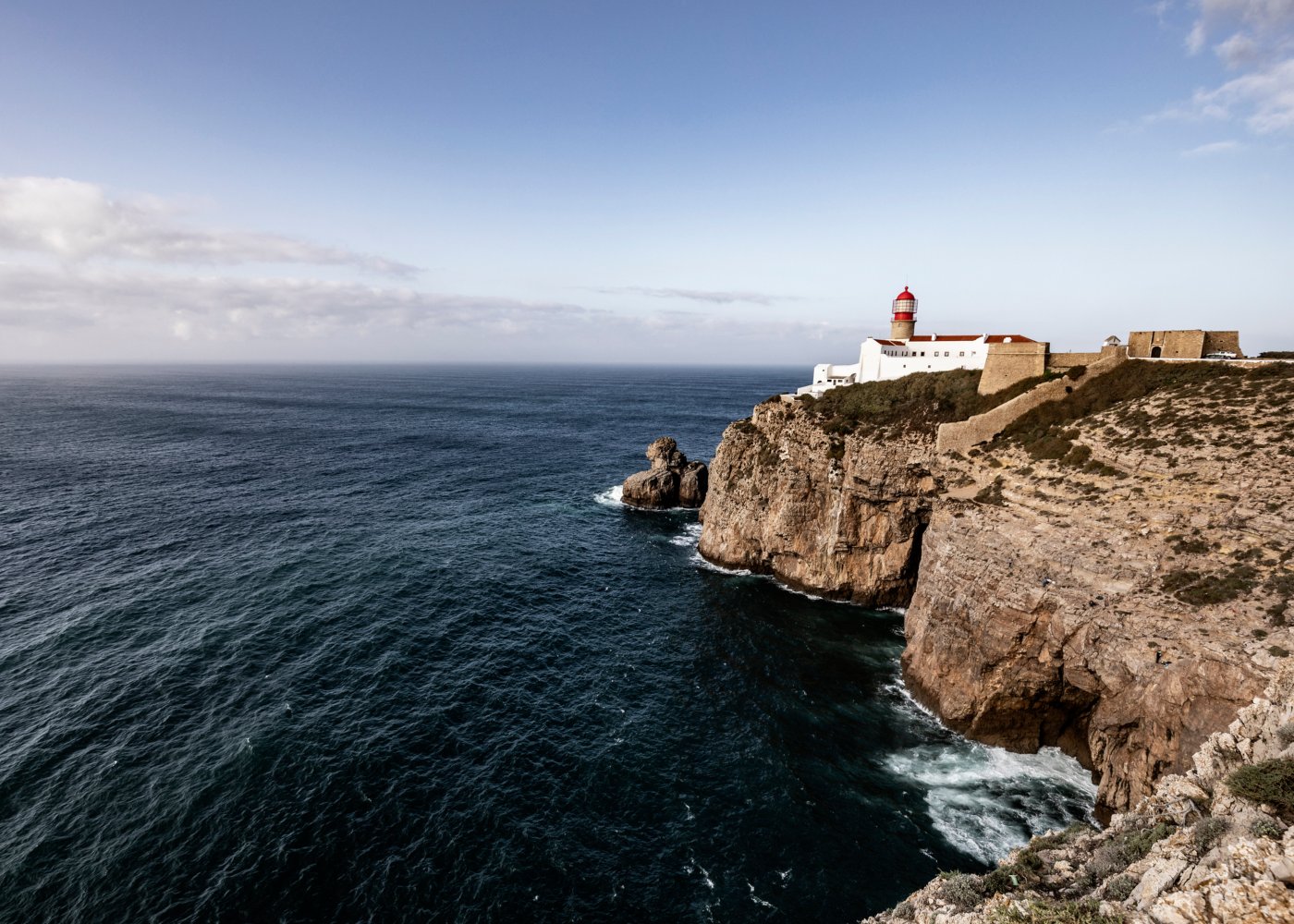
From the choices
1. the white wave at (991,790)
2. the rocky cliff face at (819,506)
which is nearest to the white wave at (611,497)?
the rocky cliff face at (819,506)

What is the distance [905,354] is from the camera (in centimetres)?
7706

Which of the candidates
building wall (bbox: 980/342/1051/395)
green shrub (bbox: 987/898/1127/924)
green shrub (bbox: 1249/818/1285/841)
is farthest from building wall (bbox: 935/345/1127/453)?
green shrub (bbox: 987/898/1127/924)

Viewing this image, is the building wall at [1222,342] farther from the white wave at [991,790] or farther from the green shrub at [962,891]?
the green shrub at [962,891]

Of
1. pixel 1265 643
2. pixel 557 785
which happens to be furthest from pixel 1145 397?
pixel 557 785

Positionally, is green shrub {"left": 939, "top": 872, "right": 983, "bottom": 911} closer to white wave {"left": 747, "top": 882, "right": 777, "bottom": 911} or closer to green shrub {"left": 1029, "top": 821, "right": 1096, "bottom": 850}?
green shrub {"left": 1029, "top": 821, "right": 1096, "bottom": 850}

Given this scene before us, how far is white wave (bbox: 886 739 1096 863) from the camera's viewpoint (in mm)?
30281

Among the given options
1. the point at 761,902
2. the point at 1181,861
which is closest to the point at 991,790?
the point at 761,902

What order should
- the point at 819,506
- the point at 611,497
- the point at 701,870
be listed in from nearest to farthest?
1. the point at 701,870
2. the point at 819,506
3. the point at 611,497

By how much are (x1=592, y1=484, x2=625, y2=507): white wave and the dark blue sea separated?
1588cm

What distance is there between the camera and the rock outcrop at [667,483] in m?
87.9

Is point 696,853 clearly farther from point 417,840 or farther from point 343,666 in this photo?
point 343,666

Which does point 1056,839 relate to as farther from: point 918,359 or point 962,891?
point 918,359

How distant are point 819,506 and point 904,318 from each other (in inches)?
1477

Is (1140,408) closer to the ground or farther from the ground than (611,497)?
farther from the ground
